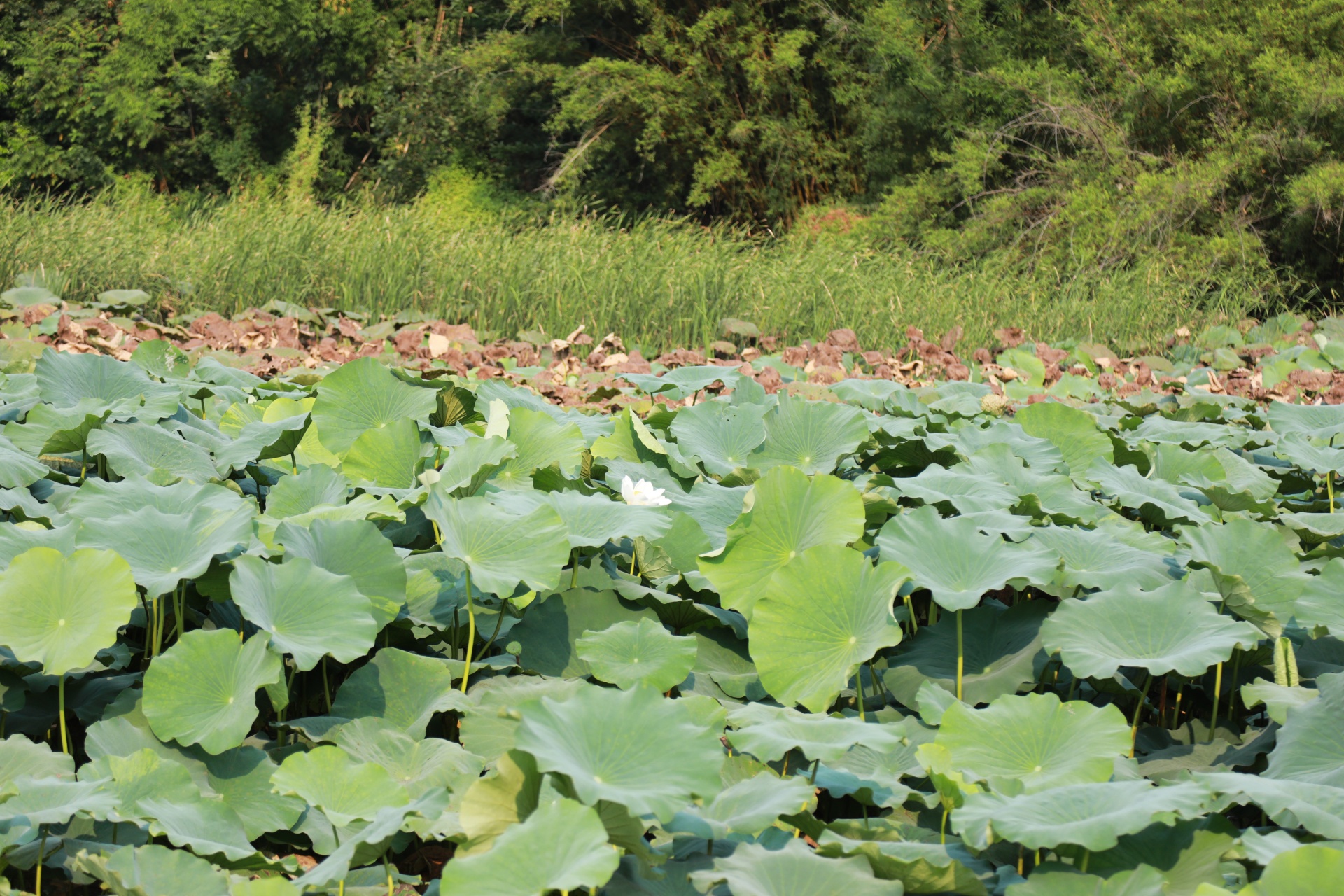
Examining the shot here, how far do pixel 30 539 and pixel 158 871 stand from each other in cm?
57

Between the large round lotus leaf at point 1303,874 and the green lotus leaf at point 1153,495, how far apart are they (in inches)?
36.1

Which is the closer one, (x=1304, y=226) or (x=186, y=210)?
(x=1304, y=226)

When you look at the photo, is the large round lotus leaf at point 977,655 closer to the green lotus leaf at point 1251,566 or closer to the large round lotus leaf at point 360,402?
the green lotus leaf at point 1251,566

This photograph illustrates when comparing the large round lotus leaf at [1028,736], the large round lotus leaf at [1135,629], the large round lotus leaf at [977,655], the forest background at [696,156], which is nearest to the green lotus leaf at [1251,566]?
the large round lotus leaf at [1135,629]

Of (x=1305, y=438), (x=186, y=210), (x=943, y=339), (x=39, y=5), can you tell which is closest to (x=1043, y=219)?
(x=943, y=339)

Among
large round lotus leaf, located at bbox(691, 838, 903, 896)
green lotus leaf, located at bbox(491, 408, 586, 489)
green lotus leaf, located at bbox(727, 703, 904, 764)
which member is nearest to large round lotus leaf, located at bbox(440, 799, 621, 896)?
large round lotus leaf, located at bbox(691, 838, 903, 896)

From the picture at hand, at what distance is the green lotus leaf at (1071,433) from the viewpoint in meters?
2.02

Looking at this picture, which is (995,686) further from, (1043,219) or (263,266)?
(1043,219)

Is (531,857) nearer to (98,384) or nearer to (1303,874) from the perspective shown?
(1303,874)

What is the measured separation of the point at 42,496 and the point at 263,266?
209 inches

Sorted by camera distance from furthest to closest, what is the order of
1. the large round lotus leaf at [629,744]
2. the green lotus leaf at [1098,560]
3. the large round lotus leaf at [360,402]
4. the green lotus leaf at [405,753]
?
the large round lotus leaf at [360,402]
the green lotus leaf at [1098,560]
the green lotus leaf at [405,753]
the large round lotus leaf at [629,744]

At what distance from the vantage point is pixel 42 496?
1.58m

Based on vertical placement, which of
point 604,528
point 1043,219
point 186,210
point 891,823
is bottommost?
point 186,210

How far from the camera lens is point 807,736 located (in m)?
0.97
